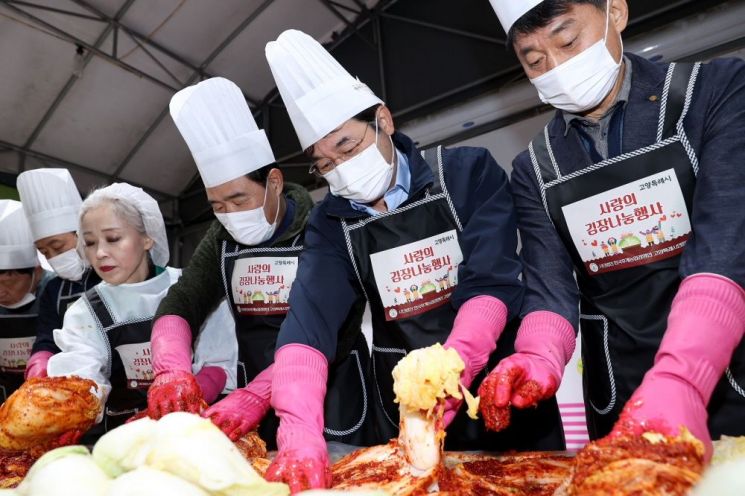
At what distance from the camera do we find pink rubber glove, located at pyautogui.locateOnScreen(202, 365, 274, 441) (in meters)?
1.78

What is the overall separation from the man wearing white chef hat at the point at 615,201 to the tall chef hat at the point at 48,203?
9.12 ft

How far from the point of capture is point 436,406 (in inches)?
48.6

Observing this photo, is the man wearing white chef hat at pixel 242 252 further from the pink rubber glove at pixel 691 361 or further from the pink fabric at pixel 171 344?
the pink rubber glove at pixel 691 361

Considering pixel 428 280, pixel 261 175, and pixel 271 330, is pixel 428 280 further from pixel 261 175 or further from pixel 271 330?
pixel 261 175

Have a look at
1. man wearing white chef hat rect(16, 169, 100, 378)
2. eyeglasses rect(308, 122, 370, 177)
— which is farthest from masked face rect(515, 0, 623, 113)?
man wearing white chef hat rect(16, 169, 100, 378)

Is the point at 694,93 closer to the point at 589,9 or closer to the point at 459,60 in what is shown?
the point at 589,9

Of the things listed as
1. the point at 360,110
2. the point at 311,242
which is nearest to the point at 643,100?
the point at 360,110

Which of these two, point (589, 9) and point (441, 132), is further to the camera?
point (441, 132)

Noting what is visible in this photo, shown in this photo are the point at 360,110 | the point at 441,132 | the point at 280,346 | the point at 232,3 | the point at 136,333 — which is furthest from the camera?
the point at 232,3

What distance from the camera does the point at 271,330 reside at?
2.24 m

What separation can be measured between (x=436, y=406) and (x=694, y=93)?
3.26 ft

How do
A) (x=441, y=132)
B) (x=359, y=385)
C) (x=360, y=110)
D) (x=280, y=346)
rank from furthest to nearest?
(x=441, y=132)
(x=359, y=385)
(x=360, y=110)
(x=280, y=346)

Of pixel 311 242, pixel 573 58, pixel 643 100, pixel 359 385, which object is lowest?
pixel 359 385

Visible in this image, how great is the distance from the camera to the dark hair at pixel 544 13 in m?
1.36
